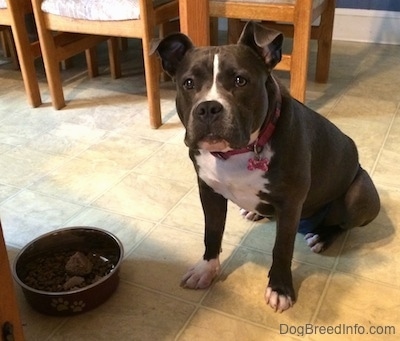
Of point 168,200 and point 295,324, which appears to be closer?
point 295,324

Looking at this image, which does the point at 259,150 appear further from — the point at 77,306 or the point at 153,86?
the point at 153,86

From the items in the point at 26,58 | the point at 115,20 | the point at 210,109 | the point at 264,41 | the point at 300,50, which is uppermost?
the point at 264,41

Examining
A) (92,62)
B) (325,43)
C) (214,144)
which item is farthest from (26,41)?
(214,144)

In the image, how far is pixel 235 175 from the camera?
1249 millimetres

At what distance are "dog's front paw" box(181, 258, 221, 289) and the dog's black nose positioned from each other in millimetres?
523

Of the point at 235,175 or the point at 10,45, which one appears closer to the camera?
the point at 235,175

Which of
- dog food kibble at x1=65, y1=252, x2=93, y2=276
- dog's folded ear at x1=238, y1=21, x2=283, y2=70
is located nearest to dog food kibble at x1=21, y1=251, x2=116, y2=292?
dog food kibble at x1=65, y1=252, x2=93, y2=276

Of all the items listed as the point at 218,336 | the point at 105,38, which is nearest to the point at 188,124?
the point at 218,336

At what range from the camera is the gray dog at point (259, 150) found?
113cm

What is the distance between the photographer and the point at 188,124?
1152mm

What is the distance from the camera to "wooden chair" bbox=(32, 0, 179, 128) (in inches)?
87.4

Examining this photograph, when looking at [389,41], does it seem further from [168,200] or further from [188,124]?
[188,124]

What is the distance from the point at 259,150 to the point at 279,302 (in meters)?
0.42

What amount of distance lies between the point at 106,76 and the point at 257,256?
1882 mm
